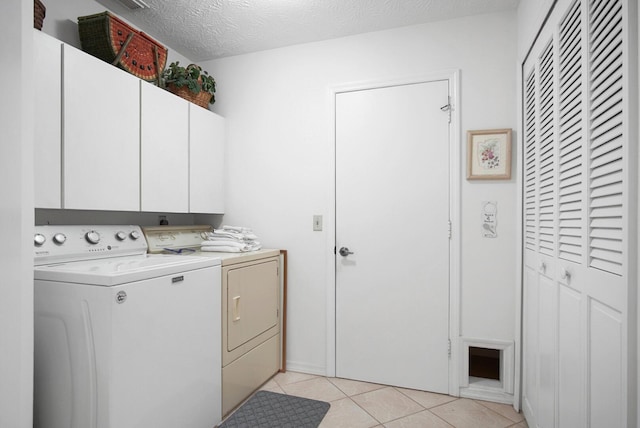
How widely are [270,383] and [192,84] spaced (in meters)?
2.09

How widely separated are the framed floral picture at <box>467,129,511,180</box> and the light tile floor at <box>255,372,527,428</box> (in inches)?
53.8

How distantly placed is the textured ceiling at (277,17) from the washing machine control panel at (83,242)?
4.40ft

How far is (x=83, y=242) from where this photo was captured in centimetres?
183

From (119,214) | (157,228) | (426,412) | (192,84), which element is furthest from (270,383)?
(192,84)

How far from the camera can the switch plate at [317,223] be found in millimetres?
2549

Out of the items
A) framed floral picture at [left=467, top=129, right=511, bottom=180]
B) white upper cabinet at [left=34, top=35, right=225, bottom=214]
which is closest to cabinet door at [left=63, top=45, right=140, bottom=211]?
white upper cabinet at [left=34, top=35, right=225, bottom=214]

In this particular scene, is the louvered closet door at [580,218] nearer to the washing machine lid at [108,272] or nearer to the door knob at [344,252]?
the door knob at [344,252]

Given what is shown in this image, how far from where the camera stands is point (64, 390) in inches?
54.6

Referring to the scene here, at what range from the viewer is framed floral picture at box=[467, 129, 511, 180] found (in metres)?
2.12

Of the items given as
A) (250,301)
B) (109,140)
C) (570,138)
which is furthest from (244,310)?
(570,138)

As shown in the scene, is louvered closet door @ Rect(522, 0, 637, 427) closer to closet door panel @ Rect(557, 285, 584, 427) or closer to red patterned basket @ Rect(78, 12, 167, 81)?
closet door panel @ Rect(557, 285, 584, 427)

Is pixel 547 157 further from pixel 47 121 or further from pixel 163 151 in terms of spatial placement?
pixel 47 121

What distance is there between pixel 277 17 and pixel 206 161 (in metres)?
1.07

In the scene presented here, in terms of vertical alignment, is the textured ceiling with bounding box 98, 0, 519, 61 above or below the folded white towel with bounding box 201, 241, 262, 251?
above
